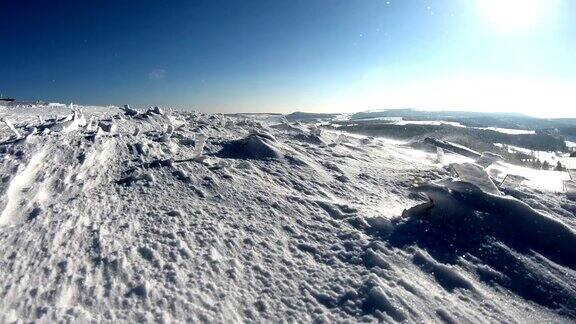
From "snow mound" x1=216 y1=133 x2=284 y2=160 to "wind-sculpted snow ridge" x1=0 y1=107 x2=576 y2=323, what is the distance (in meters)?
1.37

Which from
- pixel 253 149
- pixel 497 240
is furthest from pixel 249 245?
pixel 253 149

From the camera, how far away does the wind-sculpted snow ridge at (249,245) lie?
6.21 metres

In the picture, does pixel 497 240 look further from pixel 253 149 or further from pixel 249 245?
pixel 253 149

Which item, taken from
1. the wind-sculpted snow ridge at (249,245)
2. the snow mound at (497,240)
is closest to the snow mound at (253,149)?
the wind-sculpted snow ridge at (249,245)

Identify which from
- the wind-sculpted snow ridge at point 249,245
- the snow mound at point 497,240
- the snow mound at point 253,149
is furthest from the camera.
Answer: the snow mound at point 253,149

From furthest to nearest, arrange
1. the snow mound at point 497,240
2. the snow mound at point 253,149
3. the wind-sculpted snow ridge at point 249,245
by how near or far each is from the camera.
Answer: the snow mound at point 253,149, the snow mound at point 497,240, the wind-sculpted snow ridge at point 249,245

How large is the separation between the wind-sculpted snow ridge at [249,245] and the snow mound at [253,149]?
4.50ft

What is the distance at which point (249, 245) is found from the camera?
811 cm

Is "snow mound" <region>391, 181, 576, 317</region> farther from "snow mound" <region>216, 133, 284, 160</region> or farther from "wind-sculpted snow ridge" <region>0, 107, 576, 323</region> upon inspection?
"snow mound" <region>216, 133, 284, 160</region>

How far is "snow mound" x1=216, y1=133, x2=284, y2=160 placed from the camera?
14.7 m

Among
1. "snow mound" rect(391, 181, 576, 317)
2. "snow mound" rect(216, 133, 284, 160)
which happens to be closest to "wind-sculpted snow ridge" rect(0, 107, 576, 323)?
"snow mound" rect(391, 181, 576, 317)

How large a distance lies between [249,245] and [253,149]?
24.3ft

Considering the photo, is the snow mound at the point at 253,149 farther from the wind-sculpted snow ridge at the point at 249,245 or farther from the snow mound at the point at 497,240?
the snow mound at the point at 497,240

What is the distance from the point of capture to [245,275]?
707 cm
